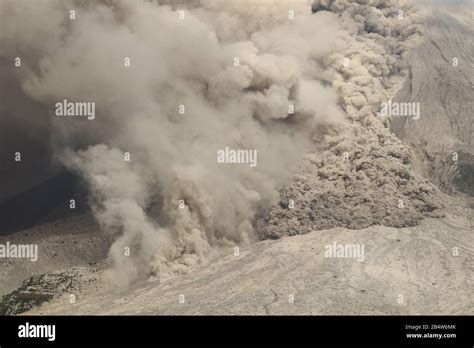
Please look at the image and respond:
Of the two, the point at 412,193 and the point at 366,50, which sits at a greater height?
the point at 366,50

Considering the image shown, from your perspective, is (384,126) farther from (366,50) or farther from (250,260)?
(250,260)

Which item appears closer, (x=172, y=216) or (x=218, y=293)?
(x=218, y=293)

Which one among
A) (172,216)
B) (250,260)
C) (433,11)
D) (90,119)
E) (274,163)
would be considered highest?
(433,11)

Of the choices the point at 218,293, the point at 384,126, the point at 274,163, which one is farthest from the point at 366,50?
the point at 218,293

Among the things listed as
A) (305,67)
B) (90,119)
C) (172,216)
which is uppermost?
(305,67)

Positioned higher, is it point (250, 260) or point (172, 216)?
point (172, 216)
